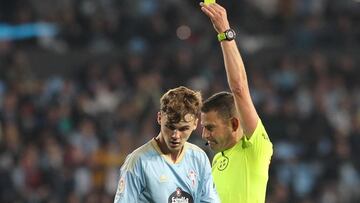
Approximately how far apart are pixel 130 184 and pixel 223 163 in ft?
3.51

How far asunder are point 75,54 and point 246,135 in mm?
10750

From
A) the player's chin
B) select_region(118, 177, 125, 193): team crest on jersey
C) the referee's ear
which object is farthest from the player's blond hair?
the referee's ear

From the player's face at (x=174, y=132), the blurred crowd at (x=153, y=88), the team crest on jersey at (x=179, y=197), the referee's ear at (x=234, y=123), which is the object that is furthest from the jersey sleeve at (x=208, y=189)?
the blurred crowd at (x=153, y=88)

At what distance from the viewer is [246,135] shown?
253 inches

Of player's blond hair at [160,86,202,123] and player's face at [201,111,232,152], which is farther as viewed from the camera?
player's face at [201,111,232,152]

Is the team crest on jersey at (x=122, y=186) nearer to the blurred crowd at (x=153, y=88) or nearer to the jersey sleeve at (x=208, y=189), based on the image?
the jersey sleeve at (x=208, y=189)

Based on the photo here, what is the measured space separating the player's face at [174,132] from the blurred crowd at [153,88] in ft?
24.3

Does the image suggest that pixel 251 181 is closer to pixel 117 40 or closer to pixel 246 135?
pixel 246 135

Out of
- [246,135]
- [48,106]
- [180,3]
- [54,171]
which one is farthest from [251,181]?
[180,3]

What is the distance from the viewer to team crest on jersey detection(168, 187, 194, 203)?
5805 mm

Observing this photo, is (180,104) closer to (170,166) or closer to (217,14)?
(170,166)

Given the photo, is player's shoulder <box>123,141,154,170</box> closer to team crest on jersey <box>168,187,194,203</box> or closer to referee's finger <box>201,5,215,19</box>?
team crest on jersey <box>168,187,194,203</box>

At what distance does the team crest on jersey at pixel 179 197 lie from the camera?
5805 mm

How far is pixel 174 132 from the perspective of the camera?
5.80 m
